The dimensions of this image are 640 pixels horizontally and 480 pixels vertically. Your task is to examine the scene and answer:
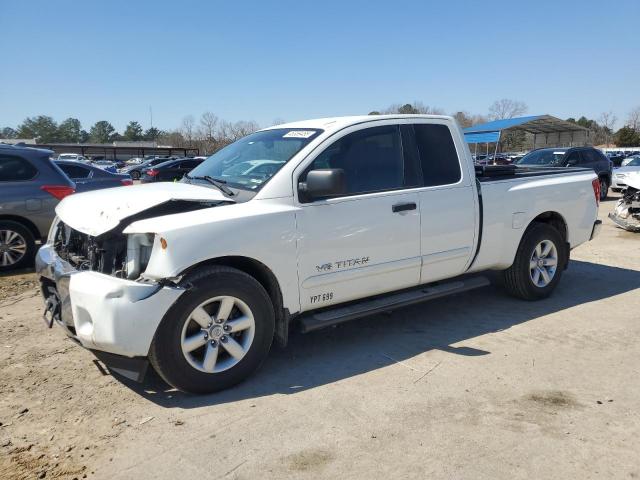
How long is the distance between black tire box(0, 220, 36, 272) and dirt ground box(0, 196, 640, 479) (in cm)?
263

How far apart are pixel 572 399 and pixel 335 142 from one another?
2.49 metres

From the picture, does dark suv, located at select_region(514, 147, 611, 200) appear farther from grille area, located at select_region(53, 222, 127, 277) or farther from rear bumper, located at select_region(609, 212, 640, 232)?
grille area, located at select_region(53, 222, 127, 277)

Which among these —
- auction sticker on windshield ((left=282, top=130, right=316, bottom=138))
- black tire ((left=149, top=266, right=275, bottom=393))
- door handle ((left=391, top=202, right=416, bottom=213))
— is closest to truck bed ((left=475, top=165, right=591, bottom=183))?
door handle ((left=391, top=202, right=416, bottom=213))

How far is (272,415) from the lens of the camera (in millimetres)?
3277

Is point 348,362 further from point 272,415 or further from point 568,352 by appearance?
point 568,352

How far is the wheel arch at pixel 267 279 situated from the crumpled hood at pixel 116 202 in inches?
17.3

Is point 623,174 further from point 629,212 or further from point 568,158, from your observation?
point 568,158

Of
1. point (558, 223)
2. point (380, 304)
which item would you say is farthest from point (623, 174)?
point (380, 304)

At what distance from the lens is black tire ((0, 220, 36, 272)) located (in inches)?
283

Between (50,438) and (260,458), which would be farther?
A: (50,438)

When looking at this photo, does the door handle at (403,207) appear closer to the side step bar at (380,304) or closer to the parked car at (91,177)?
the side step bar at (380,304)

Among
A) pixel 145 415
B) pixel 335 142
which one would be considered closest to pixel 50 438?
pixel 145 415

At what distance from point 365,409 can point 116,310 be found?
168cm

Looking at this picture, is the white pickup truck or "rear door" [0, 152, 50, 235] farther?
"rear door" [0, 152, 50, 235]
